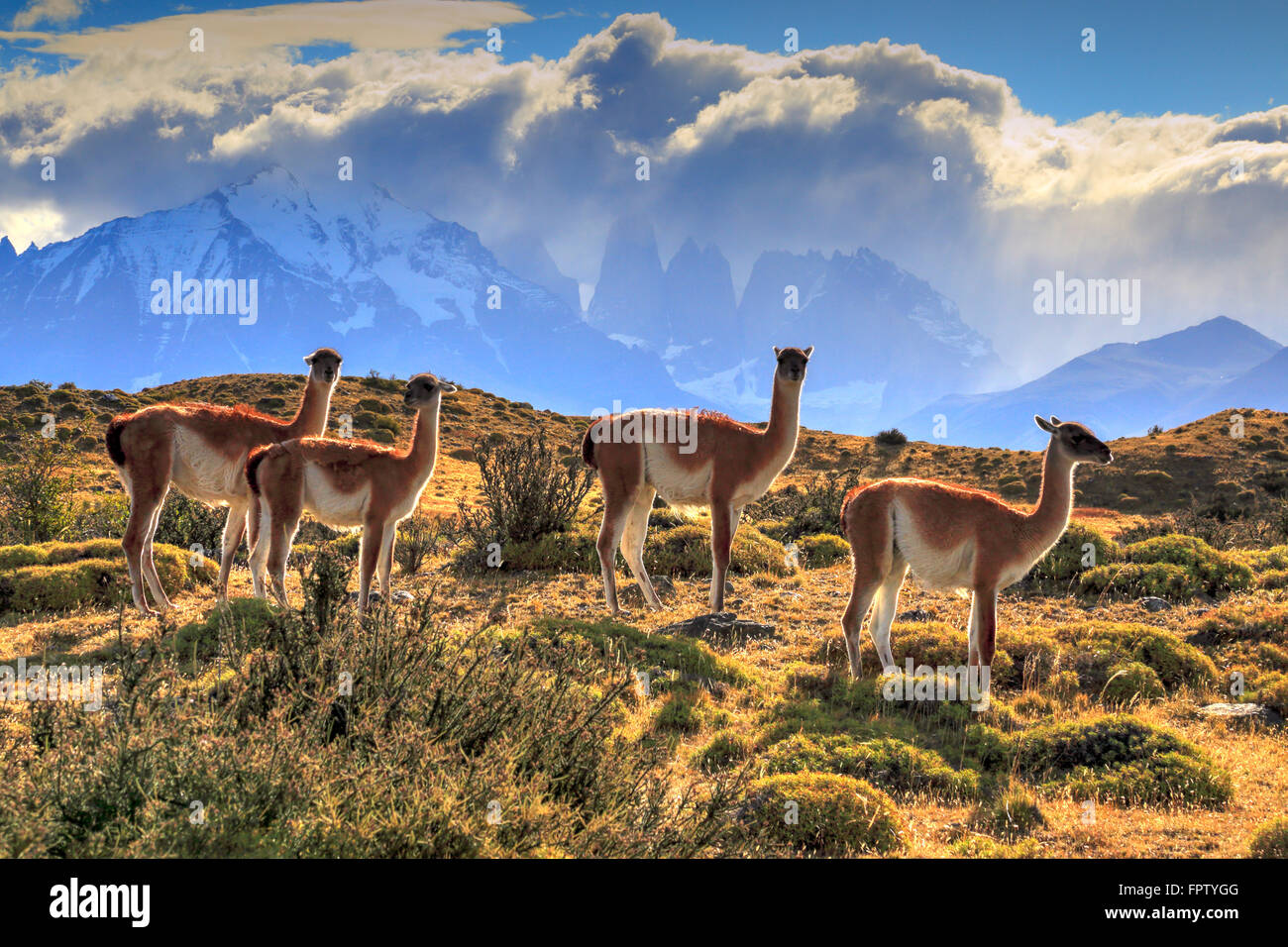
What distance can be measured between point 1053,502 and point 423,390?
21.5ft

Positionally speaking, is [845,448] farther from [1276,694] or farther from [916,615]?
[1276,694]

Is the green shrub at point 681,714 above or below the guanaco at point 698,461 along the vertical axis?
below

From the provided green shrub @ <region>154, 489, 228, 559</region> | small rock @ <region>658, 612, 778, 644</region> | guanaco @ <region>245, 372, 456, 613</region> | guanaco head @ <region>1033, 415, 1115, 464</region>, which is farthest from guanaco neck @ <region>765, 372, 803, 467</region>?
green shrub @ <region>154, 489, 228, 559</region>

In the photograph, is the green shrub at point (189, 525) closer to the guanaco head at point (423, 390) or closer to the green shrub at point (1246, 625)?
the guanaco head at point (423, 390)

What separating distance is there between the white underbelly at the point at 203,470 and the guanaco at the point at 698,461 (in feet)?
12.9

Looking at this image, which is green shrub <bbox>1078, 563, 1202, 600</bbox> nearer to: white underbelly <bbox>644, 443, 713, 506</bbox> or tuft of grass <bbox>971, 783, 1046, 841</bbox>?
white underbelly <bbox>644, 443, 713, 506</bbox>

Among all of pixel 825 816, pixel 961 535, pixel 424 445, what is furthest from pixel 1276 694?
pixel 424 445

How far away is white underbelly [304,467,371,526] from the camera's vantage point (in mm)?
9125

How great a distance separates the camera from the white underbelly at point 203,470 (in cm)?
966

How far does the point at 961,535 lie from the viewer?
7.72 meters

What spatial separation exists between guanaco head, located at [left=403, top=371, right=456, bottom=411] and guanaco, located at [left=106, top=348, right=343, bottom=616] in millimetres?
1240

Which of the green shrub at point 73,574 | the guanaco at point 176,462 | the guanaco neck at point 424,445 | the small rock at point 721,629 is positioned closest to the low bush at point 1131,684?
the small rock at point 721,629
